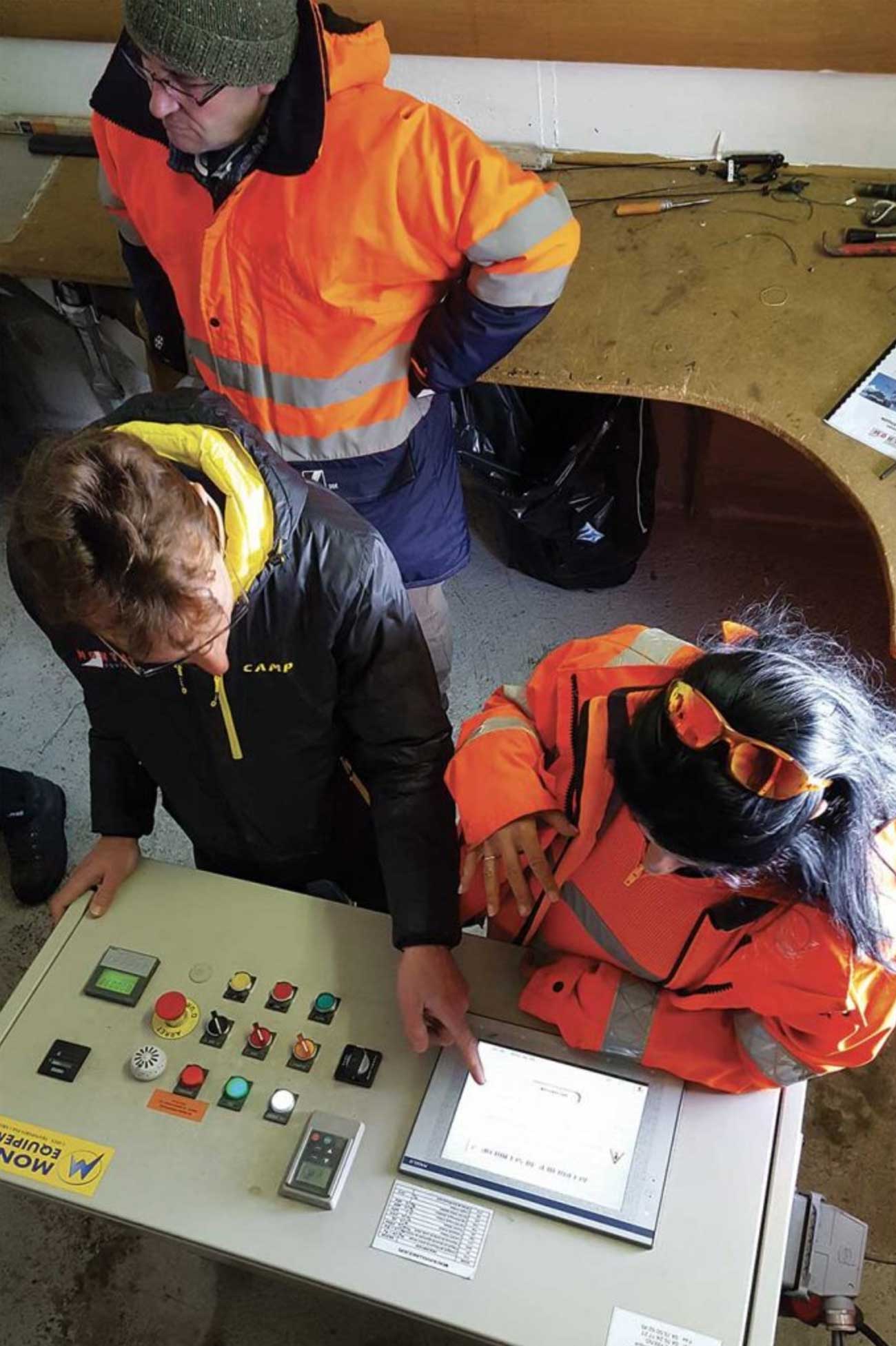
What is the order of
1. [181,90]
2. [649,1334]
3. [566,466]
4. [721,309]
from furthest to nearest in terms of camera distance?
[566,466], [721,309], [181,90], [649,1334]

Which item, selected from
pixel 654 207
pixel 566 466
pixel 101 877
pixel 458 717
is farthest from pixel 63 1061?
pixel 654 207

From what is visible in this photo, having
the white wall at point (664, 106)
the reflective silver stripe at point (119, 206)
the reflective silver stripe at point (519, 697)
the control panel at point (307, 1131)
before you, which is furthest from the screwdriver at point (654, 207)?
the control panel at point (307, 1131)

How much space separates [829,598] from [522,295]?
4.29 feet

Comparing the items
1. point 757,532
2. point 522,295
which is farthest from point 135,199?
point 757,532

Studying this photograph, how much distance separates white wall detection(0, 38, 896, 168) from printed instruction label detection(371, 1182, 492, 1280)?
198cm

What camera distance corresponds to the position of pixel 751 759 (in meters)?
0.91

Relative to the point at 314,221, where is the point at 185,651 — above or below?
below

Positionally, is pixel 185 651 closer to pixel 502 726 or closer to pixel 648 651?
pixel 502 726

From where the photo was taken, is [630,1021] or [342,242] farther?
[342,242]

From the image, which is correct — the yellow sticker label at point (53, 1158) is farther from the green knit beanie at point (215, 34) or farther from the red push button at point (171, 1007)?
the green knit beanie at point (215, 34)

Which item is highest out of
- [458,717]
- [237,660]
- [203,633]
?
[203,633]

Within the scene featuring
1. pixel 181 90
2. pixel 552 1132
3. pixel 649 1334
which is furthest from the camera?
pixel 181 90

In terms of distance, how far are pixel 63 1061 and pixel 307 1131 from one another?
0.29 metres

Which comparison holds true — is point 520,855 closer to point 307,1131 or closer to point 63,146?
point 307,1131
